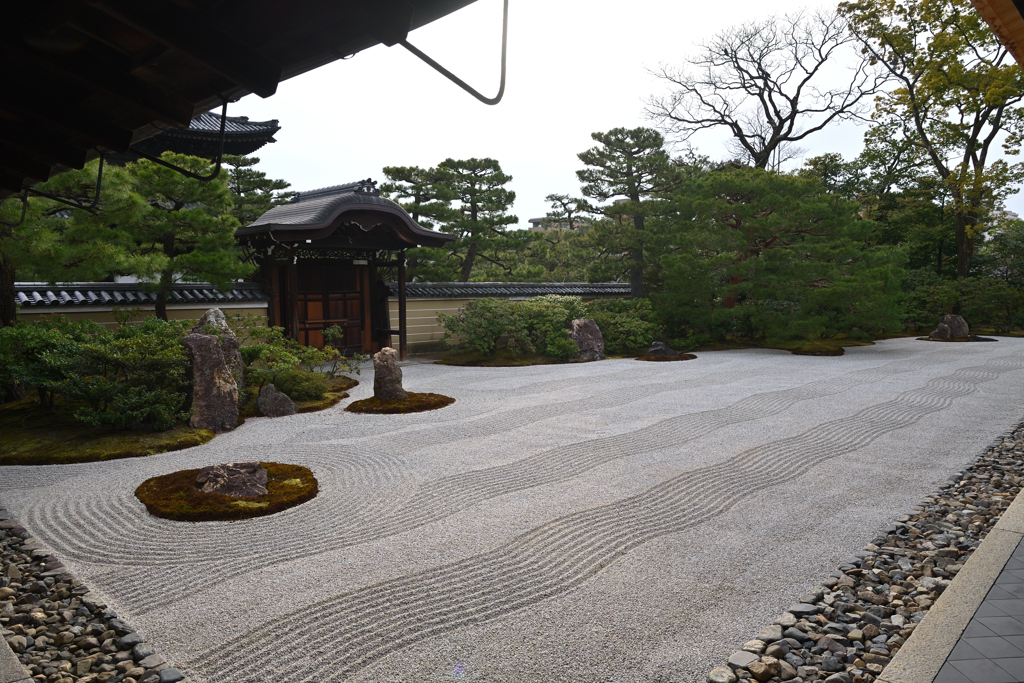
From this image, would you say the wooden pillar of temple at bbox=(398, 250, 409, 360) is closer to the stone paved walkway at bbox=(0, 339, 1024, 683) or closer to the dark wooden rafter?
the stone paved walkway at bbox=(0, 339, 1024, 683)

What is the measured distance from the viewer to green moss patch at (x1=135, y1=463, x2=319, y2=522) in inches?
151

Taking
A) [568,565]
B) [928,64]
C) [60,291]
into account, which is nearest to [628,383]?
[568,565]

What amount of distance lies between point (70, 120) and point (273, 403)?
4929mm

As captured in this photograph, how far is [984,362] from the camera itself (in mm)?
11203

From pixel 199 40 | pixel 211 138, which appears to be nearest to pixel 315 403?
pixel 199 40

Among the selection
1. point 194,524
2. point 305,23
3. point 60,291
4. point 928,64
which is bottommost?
point 194,524

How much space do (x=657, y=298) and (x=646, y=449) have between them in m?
10.0

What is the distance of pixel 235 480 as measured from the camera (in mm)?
4234

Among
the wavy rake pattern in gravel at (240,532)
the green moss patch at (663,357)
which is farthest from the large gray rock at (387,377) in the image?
the green moss patch at (663,357)

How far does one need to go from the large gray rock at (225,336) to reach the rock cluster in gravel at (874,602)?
6236 millimetres

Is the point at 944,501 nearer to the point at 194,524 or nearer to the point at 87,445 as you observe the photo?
the point at 194,524

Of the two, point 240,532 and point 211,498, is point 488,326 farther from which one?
point 240,532

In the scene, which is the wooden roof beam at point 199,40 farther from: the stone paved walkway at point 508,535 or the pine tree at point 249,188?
the pine tree at point 249,188

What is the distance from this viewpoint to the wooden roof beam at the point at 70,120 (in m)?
2.39
